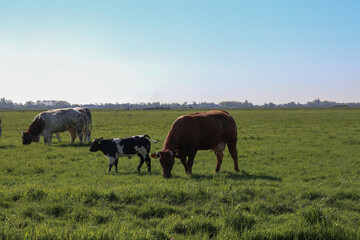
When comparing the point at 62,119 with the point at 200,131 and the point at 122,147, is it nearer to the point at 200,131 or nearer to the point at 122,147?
the point at 122,147

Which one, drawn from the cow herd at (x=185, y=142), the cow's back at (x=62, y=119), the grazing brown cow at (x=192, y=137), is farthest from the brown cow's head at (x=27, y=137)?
the grazing brown cow at (x=192, y=137)

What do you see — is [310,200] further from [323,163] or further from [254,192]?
[323,163]

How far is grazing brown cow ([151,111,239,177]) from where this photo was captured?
30.0 feet

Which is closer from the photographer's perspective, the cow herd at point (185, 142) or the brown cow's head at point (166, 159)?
the brown cow's head at point (166, 159)

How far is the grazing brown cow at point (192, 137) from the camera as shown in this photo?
916 cm

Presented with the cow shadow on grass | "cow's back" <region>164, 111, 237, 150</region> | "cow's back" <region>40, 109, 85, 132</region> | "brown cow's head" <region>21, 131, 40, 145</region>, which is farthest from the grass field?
"cow's back" <region>40, 109, 85, 132</region>

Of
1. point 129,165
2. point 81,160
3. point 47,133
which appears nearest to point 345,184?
point 129,165

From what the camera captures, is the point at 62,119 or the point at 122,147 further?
the point at 62,119

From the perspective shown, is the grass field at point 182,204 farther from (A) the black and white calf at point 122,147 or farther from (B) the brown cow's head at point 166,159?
(A) the black and white calf at point 122,147

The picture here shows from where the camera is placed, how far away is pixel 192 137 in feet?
31.4

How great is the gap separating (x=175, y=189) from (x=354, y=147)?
43.4 feet

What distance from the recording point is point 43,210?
6191 millimetres

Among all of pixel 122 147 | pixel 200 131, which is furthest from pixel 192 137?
pixel 122 147

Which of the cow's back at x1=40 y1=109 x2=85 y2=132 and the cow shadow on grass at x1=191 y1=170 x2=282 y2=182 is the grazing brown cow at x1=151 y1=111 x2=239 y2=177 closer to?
the cow shadow on grass at x1=191 y1=170 x2=282 y2=182
